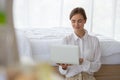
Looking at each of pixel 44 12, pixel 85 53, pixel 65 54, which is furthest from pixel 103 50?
pixel 44 12

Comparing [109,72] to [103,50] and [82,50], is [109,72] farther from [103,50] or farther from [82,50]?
[82,50]

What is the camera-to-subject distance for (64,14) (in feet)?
13.1

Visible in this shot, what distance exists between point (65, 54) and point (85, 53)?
37cm

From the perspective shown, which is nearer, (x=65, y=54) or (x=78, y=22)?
(x=65, y=54)

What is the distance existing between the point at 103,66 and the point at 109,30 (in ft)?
6.47

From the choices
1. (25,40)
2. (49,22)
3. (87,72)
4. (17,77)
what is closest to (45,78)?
(17,77)

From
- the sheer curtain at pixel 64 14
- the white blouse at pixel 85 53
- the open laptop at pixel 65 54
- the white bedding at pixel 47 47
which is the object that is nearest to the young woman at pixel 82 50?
the white blouse at pixel 85 53

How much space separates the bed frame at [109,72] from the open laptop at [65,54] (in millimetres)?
736

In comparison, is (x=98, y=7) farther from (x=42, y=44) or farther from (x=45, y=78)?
(x=45, y=78)

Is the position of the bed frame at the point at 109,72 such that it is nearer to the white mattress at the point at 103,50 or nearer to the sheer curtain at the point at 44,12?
the white mattress at the point at 103,50

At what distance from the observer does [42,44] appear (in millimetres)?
2211

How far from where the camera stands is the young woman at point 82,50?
179cm

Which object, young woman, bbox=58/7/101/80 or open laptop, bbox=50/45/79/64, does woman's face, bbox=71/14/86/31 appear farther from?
open laptop, bbox=50/45/79/64

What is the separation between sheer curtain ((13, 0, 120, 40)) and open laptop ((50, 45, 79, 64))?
7.28 feet
